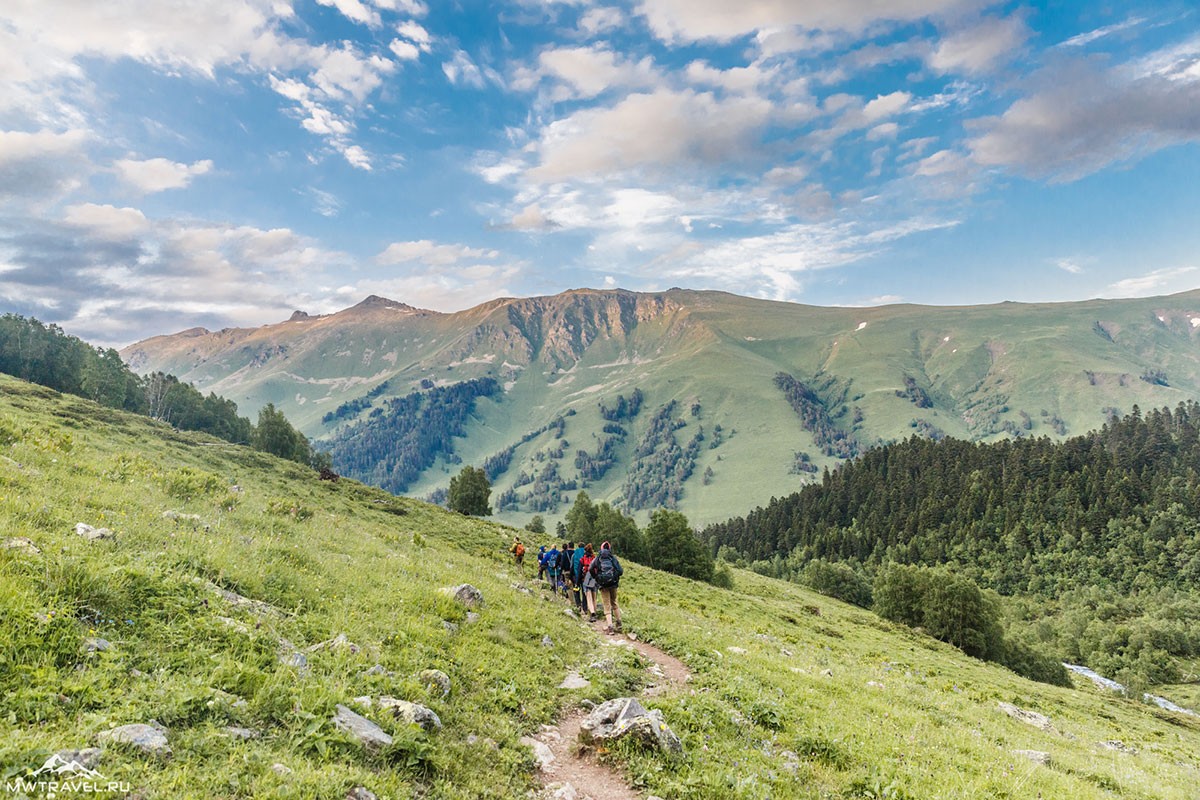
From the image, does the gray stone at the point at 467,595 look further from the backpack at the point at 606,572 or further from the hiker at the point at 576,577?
the hiker at the point at 576,577

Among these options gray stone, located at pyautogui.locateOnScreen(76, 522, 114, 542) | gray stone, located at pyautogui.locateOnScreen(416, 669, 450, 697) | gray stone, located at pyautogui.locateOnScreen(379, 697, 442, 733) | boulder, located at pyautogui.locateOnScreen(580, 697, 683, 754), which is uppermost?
gray stone, located at pyautogui.locateOnScreen(76, 522, 114, 542)

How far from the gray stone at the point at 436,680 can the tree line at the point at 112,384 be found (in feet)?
383

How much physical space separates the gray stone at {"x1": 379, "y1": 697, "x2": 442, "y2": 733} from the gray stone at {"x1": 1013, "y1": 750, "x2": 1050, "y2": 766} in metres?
16.1

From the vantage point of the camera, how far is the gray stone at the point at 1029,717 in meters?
22.5

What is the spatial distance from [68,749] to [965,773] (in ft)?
53.4

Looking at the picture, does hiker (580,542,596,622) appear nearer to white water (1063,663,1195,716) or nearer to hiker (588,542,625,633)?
hiker (588,542,625,633)

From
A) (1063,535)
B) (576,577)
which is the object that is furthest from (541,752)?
(1063,535)

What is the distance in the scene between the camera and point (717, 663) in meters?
18.2

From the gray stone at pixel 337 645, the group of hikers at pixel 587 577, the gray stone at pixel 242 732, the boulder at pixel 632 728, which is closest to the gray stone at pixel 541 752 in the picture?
the boulder at pixel 632 728

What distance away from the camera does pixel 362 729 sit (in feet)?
26.7

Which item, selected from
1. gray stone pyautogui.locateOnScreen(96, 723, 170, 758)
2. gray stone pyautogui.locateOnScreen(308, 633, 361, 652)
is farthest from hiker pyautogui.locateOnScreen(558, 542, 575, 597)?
gray stone pyautogui.locateOnScreen(96, 723, 170, 758)

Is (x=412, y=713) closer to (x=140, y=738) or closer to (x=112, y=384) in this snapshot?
(x=140, y=738)

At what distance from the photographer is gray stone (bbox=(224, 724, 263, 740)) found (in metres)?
7.25

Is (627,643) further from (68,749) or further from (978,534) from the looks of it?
(978,534)
